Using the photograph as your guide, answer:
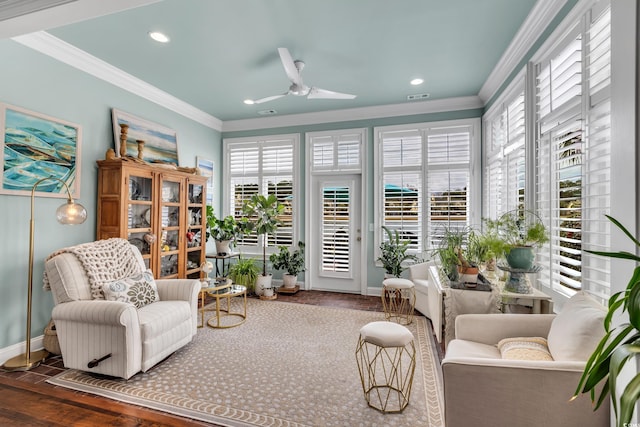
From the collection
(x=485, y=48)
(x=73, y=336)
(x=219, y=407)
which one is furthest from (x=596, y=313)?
(x=73, y=336)

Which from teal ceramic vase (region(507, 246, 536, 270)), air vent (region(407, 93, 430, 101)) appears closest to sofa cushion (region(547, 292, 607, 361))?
teal ceramic vase (region(507, 246, 536, 270))

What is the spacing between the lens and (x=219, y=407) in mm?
2051

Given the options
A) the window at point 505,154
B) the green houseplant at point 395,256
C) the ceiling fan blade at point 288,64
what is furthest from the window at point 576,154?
the ceiling fan blade at point 288,64

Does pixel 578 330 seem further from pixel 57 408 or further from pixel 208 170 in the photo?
pixel 208 170

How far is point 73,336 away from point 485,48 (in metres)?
4.46

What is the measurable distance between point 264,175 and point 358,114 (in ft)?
6.25

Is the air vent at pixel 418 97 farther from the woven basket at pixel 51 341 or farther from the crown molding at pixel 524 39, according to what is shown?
the woven basket at pixel 51 341

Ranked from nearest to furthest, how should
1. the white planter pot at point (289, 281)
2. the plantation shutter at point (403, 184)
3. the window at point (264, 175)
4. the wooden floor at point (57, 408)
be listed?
the wooden floor at point (57, 408) → the plantation shutter at point (403, 184) → the white planter pot at point (289, 281) → the window at point (264, 175)

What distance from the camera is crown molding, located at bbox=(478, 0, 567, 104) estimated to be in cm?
232

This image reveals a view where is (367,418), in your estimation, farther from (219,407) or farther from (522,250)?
(522,250)

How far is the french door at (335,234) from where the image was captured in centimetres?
496

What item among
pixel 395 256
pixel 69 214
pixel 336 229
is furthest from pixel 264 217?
pixel 69 214

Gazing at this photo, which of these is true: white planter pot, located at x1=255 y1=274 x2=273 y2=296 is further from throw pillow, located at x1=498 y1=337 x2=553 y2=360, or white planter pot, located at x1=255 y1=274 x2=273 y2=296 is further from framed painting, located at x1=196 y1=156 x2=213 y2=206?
throw pillow, located at x1=498 y1=337 x2=553 y2=360

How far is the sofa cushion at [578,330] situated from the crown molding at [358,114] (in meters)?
3.35
